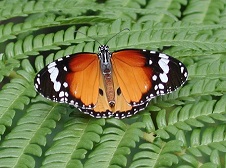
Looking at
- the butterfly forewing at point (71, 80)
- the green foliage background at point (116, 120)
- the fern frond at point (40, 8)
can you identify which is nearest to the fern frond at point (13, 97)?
the green foliage background at point (116, 120)

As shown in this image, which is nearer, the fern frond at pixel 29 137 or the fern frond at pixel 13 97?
the fern frond at pixel 29 137

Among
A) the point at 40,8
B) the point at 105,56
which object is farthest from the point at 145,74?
the point at 40,8

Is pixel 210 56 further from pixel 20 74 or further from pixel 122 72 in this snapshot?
pixel 20 74

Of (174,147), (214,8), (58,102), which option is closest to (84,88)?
(58,102)

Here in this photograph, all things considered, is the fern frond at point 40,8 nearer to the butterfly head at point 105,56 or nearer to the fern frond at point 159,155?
the butterfly head at point 105,56

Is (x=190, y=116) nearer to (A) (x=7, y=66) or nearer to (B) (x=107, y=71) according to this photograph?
(B) (x=107, y=71)

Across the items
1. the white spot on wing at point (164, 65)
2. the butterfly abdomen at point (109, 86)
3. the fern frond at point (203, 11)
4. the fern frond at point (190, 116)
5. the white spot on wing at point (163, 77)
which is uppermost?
the fern frond at point (203, 11)

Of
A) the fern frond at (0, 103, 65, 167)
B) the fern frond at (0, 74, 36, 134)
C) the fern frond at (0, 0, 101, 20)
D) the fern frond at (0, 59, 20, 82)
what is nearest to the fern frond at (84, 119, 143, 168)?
the fern frond at (0, 103, 65, 167)
